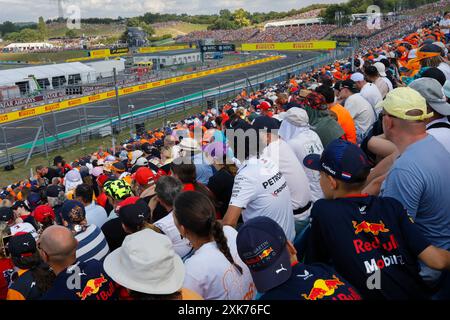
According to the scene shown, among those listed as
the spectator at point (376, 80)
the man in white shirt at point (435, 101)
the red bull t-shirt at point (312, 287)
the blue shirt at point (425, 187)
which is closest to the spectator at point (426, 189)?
the blue shirt at point (425, 187)

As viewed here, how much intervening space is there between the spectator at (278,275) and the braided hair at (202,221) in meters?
0.64

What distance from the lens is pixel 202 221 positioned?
9.05ft

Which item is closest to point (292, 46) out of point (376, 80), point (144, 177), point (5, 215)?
point (376, 80)

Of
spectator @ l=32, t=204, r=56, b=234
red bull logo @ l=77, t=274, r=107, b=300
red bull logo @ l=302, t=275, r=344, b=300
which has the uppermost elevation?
red bull logo @ l=302, t=275, r=344, b=300

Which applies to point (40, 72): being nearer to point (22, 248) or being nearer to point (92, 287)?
point (22, 248)

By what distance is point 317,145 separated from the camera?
472 cm

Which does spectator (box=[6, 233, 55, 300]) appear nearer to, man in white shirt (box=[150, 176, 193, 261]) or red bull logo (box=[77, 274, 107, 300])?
red bull logo (box=[77, 274, 107, 300])

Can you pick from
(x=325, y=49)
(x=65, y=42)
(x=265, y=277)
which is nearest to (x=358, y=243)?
(x=265, y=277)

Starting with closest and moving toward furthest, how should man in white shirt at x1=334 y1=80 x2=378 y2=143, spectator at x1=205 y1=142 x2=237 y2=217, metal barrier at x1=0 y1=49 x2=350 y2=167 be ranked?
spectator at x1=205 y1=142 x2=237 y2=217, man in white shirt at x1=334 y1=80 x2=378 y2=143, metal barrier at x1=0 y1=49 x2=350 y2=167

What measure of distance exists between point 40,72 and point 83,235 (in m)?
45.6

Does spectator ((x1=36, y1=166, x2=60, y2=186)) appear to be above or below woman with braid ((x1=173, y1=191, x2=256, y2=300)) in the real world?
below

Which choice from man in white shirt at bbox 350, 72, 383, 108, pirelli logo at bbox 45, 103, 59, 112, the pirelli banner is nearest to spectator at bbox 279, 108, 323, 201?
man in white shirt at bbox 350, 72, 383, 108

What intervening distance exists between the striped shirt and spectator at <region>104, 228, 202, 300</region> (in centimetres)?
134

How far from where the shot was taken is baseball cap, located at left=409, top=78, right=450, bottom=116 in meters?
3.39
